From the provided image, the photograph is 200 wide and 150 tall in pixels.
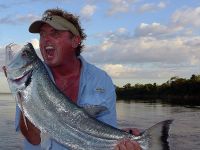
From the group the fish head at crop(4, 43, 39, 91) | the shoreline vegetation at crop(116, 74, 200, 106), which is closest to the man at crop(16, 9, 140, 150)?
the fish head at crop(4, 43, 39, 91)

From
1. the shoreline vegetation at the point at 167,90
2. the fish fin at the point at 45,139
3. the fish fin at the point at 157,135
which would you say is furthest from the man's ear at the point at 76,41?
the shoreline vegetation at the point at 167,90

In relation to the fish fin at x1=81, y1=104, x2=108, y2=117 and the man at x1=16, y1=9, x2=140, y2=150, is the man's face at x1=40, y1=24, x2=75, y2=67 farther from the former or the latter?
the fish fin at x1=81, y1=104, x2=108, y2=117

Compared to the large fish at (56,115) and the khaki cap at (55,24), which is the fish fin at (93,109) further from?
the khaki cap at (55,24)

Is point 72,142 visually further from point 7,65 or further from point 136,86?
point 136,86

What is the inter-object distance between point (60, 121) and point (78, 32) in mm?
1676

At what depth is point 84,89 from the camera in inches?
207

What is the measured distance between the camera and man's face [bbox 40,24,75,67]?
196 inches

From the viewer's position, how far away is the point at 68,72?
5.34 m

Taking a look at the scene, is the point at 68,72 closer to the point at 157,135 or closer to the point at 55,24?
the point at 55,24

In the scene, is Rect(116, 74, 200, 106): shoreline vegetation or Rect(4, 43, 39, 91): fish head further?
Rect(116, 74, 200, 106): shoreline vegetation

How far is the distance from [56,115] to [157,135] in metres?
1.06

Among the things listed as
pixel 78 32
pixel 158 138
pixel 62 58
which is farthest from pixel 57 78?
pixel 158 138

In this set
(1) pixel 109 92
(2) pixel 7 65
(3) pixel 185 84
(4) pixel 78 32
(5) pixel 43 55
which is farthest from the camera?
(3) pixel 185 84

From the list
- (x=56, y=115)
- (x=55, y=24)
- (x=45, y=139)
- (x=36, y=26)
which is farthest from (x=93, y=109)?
(x=36, y=26)
